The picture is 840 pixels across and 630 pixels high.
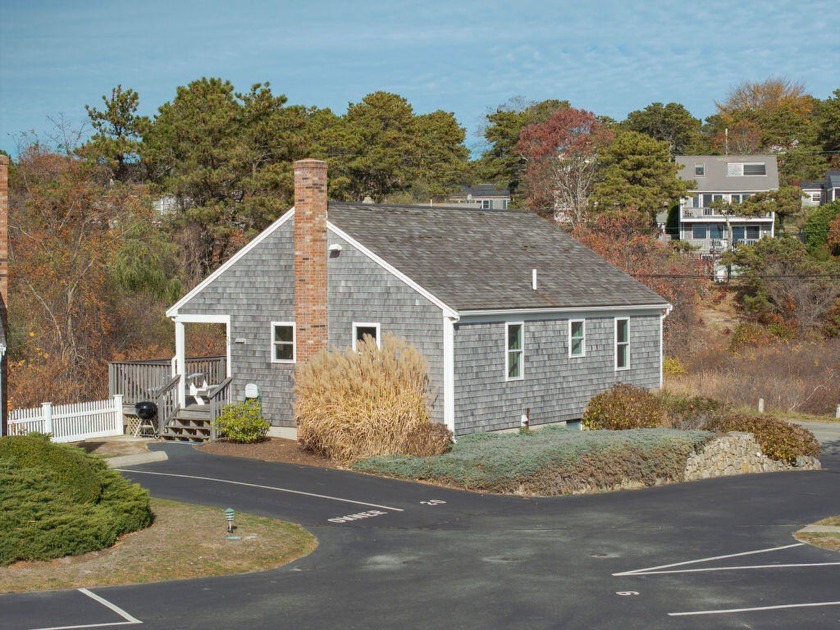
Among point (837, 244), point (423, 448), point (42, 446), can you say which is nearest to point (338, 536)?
point (42, 446)

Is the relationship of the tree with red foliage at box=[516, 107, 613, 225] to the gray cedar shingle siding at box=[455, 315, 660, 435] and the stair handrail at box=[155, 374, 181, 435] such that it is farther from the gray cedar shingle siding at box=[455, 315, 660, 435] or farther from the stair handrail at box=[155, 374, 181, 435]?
the stair handrail at box=[155, 374, 181, 435]

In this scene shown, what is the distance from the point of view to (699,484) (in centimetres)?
2545

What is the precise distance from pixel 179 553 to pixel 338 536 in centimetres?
307

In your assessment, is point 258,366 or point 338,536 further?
point 258,366

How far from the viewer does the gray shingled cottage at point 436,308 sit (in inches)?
1126

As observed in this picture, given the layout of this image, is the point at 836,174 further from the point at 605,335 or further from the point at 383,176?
the point at 605,335

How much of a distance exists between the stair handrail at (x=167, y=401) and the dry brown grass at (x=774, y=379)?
56.4 ft

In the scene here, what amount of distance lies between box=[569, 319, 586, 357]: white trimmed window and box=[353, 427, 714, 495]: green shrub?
5.19 m

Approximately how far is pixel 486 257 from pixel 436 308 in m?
4.79

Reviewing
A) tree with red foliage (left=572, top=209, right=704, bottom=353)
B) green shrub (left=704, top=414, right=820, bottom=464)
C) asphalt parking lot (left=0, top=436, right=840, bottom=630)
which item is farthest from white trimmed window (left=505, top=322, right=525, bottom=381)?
tree with red foliage (left=572, top=209, right=704, bottom=353)

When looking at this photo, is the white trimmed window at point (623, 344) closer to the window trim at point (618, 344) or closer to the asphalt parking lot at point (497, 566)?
the window trim at point (618, 344)

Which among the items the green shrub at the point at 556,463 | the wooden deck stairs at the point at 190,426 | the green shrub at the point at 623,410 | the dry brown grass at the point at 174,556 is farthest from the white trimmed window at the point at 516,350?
the dry brown grass at the point at 174,556

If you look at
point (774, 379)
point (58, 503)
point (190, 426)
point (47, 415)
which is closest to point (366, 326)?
point (190, 426)

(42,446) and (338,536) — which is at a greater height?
(42,446)
